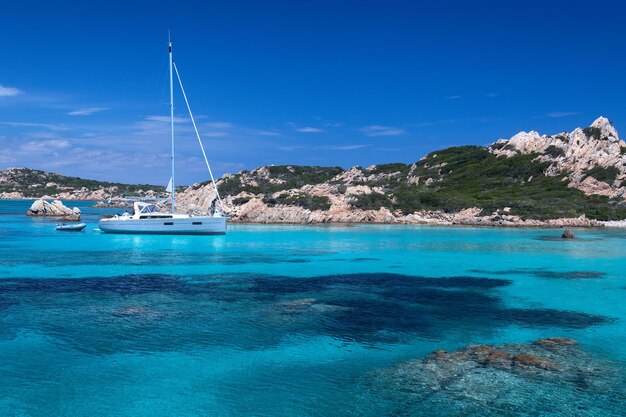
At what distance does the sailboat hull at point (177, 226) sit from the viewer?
2073 inches

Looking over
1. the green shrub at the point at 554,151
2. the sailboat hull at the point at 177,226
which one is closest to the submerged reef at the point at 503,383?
the sailboat hull at the point at 177,226

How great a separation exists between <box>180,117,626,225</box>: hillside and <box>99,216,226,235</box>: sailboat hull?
2032cm

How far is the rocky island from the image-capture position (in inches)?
2736

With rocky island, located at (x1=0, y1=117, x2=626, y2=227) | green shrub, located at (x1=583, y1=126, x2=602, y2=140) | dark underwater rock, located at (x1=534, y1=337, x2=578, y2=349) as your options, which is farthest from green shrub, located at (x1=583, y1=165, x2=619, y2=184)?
dark underwater rock, located at (x1=534, y1=337, x2=578, y2=349)

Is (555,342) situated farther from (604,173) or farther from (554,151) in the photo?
(554,151)

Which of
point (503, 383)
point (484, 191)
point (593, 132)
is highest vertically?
point (593, 132)

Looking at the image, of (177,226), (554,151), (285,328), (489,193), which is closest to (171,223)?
(177,226)

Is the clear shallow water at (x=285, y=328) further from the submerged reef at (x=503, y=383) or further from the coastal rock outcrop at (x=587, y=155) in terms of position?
the coastal rock outcrop at (x=587, y=155)

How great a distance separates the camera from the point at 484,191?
84875 millimetres

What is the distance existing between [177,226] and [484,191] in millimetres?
51821

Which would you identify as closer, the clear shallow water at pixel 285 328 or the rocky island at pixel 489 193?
the clear shallow water at pixel 285 328

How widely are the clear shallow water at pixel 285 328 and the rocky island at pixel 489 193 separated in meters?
32.9

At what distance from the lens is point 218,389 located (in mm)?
12352

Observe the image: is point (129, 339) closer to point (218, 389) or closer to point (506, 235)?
point (218, 389)
